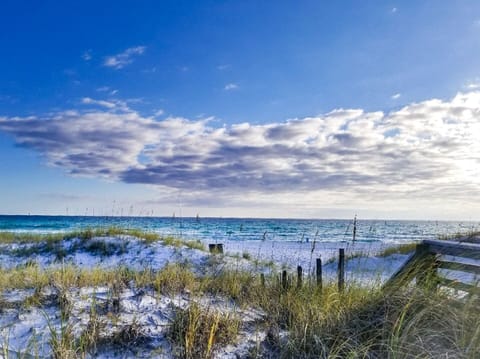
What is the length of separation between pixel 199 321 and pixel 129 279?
8.68 feet

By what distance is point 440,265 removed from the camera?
488cm

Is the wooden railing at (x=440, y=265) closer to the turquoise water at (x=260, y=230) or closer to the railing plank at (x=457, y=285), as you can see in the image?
the railing plank at (x=457, y=285)

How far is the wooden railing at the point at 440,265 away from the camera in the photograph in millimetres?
4309

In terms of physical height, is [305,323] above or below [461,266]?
below

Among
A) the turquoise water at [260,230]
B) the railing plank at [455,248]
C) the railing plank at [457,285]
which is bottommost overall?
the turquoise water at [260,230]

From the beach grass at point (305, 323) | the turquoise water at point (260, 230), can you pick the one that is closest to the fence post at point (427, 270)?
the beach grass at point (305, 323)

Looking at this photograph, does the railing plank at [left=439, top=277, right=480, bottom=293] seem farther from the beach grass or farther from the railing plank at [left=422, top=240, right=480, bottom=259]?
the railing plank at [left=422, top=240, right=480, bottom=259]

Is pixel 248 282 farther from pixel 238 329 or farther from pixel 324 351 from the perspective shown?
pixel 324 351

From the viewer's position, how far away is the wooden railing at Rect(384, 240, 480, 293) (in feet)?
14.1

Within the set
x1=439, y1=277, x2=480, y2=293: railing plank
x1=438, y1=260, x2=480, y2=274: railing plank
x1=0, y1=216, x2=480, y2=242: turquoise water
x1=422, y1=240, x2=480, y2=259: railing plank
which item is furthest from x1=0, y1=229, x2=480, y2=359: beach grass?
x1=0, y1=216, x2=480, y2=242: turquoise water

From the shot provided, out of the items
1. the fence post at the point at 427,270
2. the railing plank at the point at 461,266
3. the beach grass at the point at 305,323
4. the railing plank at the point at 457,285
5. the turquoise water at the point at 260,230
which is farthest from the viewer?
the turquoise water at the point at 260,230

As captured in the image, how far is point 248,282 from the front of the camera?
6.89 meters

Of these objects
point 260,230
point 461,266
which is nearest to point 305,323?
point 461,266

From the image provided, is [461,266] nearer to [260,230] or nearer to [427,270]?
[427,270]
